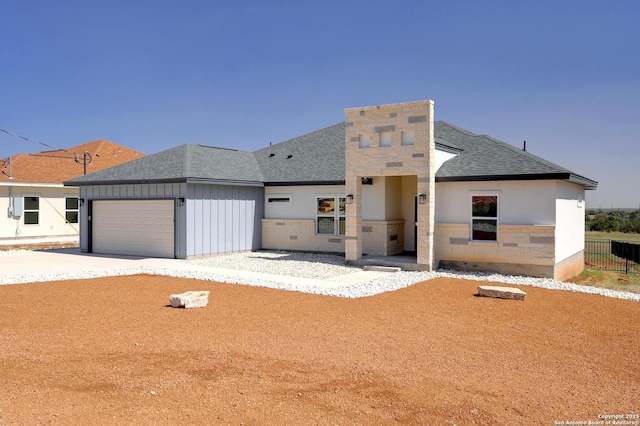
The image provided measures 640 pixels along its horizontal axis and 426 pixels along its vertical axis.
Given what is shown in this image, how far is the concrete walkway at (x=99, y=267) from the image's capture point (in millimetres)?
13758

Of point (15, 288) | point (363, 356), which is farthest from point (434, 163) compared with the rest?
point (15, 288)

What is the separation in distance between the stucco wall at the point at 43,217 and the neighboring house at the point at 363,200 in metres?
8.43

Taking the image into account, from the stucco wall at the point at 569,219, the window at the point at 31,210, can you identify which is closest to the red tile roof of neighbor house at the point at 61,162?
the window at the point at 31,210

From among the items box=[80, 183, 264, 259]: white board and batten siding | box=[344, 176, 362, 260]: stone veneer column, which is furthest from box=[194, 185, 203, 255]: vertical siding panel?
box=[344, 176, 362, 260]: stone veneer column

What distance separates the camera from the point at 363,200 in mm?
18578

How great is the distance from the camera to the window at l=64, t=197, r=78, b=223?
96.5 feet

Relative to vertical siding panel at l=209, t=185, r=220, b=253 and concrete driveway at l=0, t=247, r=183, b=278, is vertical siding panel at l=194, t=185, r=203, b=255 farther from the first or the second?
concrete driveway at l=0, t=247, r=183, b=278

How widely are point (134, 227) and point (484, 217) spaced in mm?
13544

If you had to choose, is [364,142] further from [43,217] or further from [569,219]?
[43,217]

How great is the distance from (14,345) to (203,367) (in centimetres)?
320

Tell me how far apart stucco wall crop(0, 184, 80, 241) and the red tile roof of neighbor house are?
0.66 metres

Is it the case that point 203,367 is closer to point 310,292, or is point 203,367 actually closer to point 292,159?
point 310,292

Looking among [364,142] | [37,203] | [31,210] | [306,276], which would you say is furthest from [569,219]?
[31,210]

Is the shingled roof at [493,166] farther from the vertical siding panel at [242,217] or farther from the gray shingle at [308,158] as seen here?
the vertical siding panel at [242,217]
